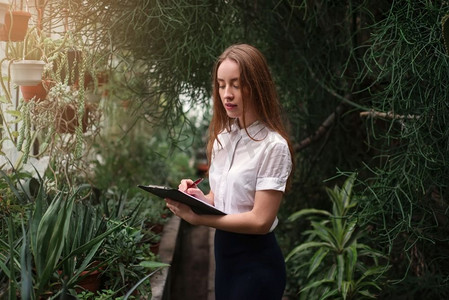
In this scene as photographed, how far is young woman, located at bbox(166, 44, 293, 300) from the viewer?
181 cm

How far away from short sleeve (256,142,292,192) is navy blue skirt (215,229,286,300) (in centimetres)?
21

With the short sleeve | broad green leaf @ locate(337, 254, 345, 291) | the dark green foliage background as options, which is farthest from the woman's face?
broad green leaf @ locate(337, 254, 345, 291)

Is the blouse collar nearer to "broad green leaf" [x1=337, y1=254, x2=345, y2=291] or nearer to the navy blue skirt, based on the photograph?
the navy blue skirt

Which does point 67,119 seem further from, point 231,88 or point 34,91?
point 231,88

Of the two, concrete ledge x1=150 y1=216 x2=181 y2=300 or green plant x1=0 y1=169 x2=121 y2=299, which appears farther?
concrete ledge x1=150 y1=216 x2=181 y2=300

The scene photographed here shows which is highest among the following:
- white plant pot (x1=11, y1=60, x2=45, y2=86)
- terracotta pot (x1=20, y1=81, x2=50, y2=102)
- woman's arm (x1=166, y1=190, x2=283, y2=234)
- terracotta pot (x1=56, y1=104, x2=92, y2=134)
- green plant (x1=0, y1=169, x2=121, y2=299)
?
white plant pot (x1=11, y1=60, x2=45, y2=86)

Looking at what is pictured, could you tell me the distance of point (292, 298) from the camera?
4.07 m

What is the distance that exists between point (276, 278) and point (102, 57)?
156 cm

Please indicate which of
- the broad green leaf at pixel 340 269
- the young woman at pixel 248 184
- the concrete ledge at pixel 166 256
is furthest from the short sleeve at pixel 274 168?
the broad green leaf at pixel 340 269

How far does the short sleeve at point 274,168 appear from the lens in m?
1.80

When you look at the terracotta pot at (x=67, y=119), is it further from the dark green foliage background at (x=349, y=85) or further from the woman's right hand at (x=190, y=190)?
the woman's right hand at (x=190, y=190)

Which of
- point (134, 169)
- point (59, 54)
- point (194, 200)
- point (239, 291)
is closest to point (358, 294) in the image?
point (239, 291)

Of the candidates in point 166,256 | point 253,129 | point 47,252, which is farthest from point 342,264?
point 47,252

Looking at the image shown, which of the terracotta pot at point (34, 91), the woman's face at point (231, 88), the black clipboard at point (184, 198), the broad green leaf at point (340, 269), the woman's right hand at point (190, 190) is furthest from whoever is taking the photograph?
the broad green leaf at point (340, 269)
